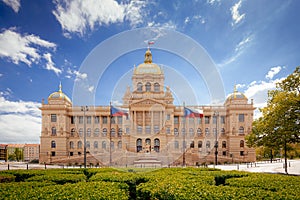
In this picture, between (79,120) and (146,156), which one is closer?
(146,156)

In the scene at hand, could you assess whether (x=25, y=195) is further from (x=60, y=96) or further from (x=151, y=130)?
(x=60, y=96)

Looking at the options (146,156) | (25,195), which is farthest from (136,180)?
(146,156)

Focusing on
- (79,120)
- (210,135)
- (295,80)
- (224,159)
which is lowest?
(224,159)

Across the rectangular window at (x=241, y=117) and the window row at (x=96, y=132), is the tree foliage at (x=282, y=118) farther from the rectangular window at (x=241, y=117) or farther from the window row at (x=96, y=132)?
the window row at (x=96, y=132)

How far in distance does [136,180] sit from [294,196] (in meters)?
8.29

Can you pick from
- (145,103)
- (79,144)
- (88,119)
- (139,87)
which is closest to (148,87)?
(139,87)

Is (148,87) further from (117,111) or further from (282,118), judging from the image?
(282,118)

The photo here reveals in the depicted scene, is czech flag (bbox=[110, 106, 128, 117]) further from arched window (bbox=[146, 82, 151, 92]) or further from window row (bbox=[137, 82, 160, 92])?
arched window (bbox=[146, 82, 151, 92])

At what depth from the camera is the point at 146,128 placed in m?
58.6

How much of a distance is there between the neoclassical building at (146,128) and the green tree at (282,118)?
28763 millimetres

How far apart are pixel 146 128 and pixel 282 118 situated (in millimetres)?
39008

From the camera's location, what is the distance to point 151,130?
57812 mm

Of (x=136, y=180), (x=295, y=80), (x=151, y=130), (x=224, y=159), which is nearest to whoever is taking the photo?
(x=136, y=180)

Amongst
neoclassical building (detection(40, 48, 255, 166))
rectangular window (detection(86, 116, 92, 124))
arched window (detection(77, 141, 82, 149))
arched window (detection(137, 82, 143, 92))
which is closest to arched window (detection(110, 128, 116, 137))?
neoclassical building (detection(40, 48, 255, 166))
